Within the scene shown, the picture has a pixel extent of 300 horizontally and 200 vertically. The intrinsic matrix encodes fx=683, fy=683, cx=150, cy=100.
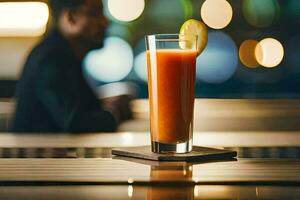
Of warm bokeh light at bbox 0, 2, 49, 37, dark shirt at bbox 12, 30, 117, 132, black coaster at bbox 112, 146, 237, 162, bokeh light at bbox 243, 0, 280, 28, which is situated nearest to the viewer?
black coaster at bbox 112, 146, 237, 162

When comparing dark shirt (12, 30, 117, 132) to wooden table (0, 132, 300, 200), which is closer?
wooden table (0, 132, 300, 200)

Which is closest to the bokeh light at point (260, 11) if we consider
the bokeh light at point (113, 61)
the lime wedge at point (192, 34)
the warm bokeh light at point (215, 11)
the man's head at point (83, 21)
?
the warm bokeh light at point (215, 11)

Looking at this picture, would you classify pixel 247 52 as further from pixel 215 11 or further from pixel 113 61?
pixel 215 11

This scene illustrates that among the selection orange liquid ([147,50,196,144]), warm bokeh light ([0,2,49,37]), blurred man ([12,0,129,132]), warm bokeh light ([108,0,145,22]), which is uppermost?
warm bokeh light ([108,0,145,22])

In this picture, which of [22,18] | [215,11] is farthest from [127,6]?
[22,18]

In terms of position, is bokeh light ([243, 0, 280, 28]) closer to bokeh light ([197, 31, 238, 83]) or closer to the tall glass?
bokeh light ([197, 31, 238, 83])

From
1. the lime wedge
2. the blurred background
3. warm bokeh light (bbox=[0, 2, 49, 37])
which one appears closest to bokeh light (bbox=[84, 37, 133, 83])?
the blurred background

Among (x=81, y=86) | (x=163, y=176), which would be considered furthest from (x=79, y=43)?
(x=163, y=176)

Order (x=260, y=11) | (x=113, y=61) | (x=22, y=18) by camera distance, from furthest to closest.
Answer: (x=113, y=61)
(x=260, y=11)
(x=22, y=18)
